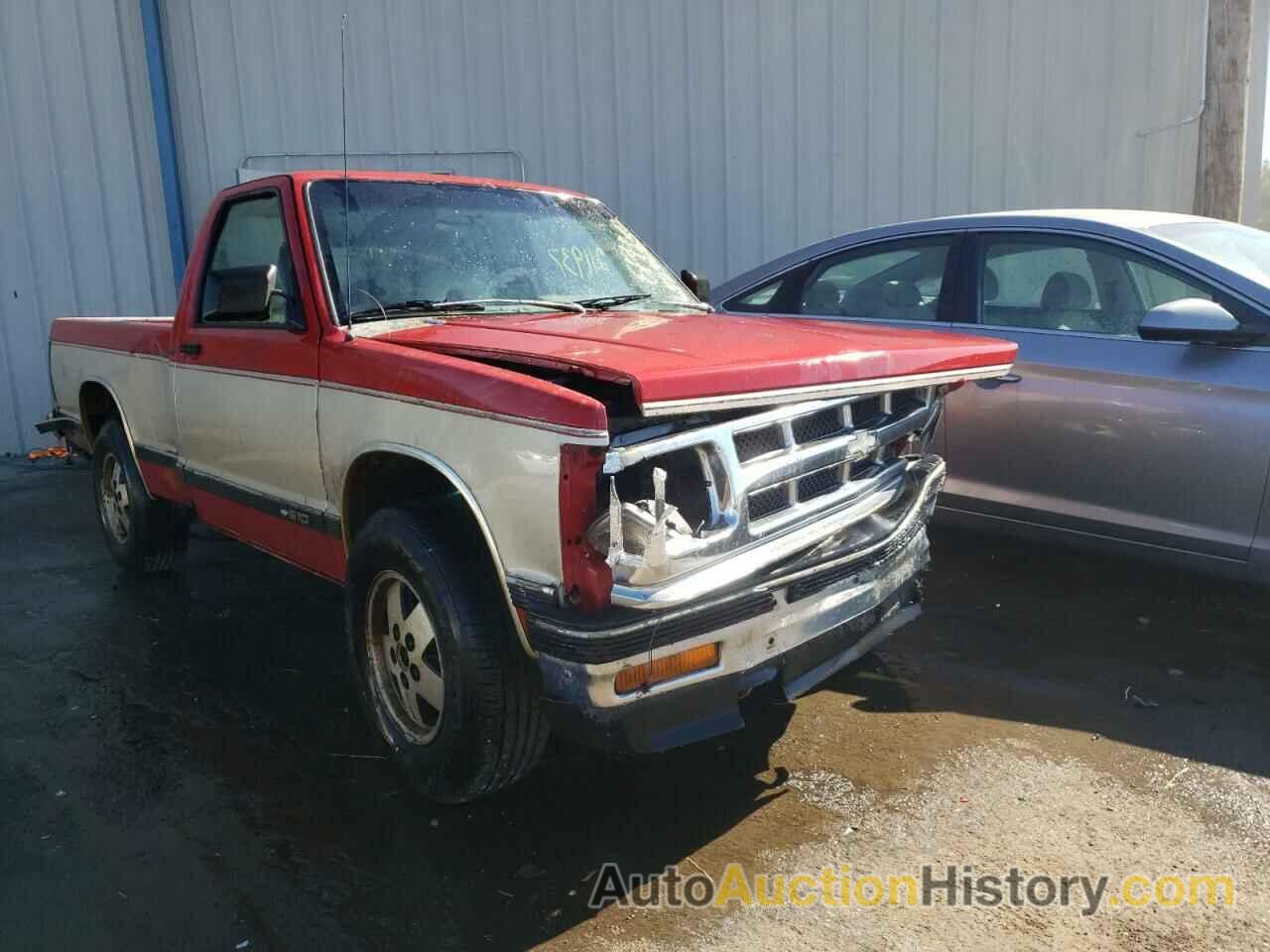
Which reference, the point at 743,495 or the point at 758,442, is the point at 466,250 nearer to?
the point at 758,442

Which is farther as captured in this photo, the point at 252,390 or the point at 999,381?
the point at 999,381

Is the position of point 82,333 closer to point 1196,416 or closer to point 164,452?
point 164,452

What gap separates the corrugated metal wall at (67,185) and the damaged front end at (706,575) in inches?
311

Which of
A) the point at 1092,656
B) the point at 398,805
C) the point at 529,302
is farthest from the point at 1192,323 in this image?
the point at 398,805

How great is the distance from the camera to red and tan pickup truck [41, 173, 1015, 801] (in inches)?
97.2

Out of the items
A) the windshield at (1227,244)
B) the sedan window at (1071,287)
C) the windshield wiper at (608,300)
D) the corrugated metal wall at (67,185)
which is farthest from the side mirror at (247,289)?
the corrugated metal wall at (67,185)

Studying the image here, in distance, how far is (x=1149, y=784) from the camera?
316cm

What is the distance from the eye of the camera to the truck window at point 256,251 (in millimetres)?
3728

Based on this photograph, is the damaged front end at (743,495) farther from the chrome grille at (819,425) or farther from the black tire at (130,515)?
the black tire at (130,515)

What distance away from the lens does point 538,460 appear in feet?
8.14

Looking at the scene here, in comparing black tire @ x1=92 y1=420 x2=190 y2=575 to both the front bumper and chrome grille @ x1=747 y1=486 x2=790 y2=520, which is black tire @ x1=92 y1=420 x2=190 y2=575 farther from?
chrome grille @ x1=747 y1=486 x2=790 y2=520

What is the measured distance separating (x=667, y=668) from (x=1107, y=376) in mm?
2653

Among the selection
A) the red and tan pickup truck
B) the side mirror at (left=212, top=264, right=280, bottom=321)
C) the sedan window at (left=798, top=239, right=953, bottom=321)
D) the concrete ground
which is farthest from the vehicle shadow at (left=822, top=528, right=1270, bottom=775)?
the side mirror at (left=212, top=264, right=280, bottom=321)

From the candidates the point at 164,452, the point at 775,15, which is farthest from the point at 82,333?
the point at 775,15
